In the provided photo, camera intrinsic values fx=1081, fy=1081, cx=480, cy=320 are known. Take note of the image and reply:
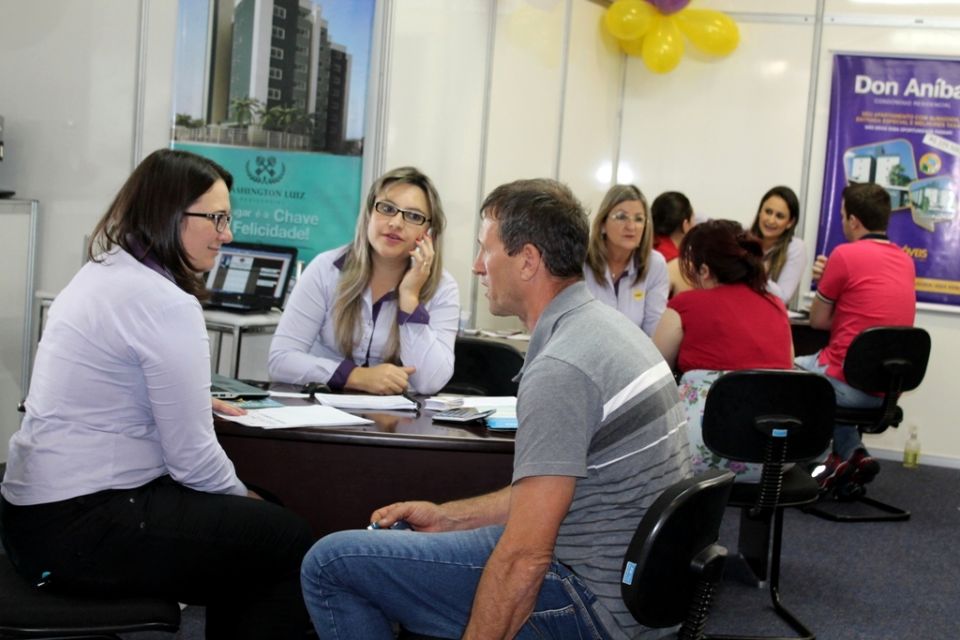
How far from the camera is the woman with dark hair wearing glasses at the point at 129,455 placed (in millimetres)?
2016

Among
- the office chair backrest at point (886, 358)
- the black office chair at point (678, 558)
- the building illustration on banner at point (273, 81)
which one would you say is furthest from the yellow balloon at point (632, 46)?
the black office chair at point (678, 558)

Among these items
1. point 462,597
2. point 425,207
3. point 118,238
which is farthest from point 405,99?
point 462,597

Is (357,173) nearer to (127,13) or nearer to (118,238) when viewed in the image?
(127,13)

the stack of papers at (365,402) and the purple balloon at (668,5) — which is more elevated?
the purple balloon at (668,5)

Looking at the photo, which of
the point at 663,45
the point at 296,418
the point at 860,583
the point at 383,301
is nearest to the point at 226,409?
the point at 296,418

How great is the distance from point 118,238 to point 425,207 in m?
1.33

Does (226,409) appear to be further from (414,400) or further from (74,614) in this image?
(74,614)

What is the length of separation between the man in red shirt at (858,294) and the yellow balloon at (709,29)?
1.54 meters

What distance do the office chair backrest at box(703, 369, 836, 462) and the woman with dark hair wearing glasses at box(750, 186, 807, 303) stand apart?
300 cm

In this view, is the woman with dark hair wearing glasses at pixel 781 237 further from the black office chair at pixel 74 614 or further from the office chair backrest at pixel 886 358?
the black office chair at pixel 74 614

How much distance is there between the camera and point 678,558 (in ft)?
5.87

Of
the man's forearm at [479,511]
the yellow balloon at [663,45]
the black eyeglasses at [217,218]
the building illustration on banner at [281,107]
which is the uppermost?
the yellow balloon at [663,45]

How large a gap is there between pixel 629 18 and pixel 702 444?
3622 mm

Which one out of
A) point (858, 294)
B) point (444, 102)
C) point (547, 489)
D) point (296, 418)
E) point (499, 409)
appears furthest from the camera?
point (444, 102)
